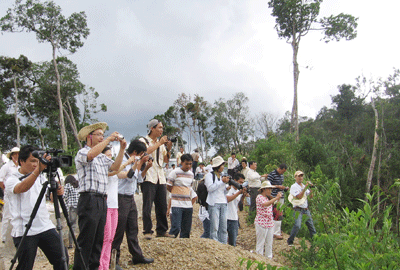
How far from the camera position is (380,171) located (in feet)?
82.5

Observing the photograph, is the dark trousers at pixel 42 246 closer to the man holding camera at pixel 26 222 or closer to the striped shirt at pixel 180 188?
the man holding camera at pixel 26 222

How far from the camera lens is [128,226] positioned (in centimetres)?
406

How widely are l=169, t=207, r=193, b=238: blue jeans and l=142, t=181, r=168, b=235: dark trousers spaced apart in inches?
5.3

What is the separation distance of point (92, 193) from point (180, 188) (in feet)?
6.84

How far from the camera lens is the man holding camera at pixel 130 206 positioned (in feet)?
13.0

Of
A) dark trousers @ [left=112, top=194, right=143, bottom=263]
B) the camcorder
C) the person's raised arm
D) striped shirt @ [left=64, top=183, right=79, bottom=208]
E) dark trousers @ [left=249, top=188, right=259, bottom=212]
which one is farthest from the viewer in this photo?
dark trousers @ [left=249, top=188, right=259, bottom=212]

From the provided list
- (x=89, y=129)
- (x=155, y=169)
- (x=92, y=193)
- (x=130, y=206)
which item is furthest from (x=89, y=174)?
(x=155, y=169)

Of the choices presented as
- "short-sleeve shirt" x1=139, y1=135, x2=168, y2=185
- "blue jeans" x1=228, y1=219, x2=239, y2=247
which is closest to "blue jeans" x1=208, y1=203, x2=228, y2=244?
"blue jeans" x1=228, y1=219, x2=239, y2=247

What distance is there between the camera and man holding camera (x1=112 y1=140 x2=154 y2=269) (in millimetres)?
3973

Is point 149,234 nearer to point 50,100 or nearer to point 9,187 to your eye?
point 9,187

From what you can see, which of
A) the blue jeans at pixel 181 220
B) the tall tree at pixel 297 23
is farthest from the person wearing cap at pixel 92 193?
the tall tree at pixel 297 23

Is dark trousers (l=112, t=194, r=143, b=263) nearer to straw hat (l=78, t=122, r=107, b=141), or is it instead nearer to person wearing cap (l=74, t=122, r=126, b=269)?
person wearing cap (l=74, t=122, r=126, b=269)

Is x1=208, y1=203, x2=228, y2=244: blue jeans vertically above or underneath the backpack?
underneath

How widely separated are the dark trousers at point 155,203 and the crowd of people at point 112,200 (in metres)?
0.01
